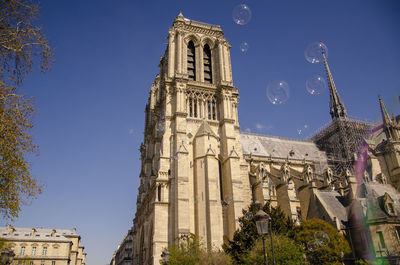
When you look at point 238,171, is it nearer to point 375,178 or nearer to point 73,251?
point 375,178

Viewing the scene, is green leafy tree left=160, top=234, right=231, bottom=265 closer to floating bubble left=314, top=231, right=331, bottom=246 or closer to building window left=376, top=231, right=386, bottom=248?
floating bubble left=314, top=231, right=331, bottom=246

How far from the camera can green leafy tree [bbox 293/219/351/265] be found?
934 inches

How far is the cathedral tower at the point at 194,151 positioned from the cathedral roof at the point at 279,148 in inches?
385

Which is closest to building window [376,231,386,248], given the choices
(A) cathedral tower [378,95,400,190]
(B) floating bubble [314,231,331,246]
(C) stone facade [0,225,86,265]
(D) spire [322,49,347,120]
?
(B) floating bubble [314,231,331,246]

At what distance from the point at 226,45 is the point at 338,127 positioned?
2297cm

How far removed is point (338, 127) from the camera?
165 ft

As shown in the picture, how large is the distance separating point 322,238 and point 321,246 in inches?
66.0

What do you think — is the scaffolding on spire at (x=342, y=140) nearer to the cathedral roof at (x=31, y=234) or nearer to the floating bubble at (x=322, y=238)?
the floating bubble at (x=322, y=238)

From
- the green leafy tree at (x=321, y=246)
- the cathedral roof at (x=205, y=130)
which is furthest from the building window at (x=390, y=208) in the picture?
the cathedral roof at (x=205, y=130)

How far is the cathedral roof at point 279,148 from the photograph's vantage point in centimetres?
4709

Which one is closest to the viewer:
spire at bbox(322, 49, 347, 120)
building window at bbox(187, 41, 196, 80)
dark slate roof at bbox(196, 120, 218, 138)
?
dark slate roof at bbox(196, 120, 218, 138)

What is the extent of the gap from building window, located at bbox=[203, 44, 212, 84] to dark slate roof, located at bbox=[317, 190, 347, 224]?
2010 centimetres

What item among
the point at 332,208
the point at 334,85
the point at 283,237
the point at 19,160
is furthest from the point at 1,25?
the point at 334,85

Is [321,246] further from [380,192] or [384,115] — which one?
[384,115]
